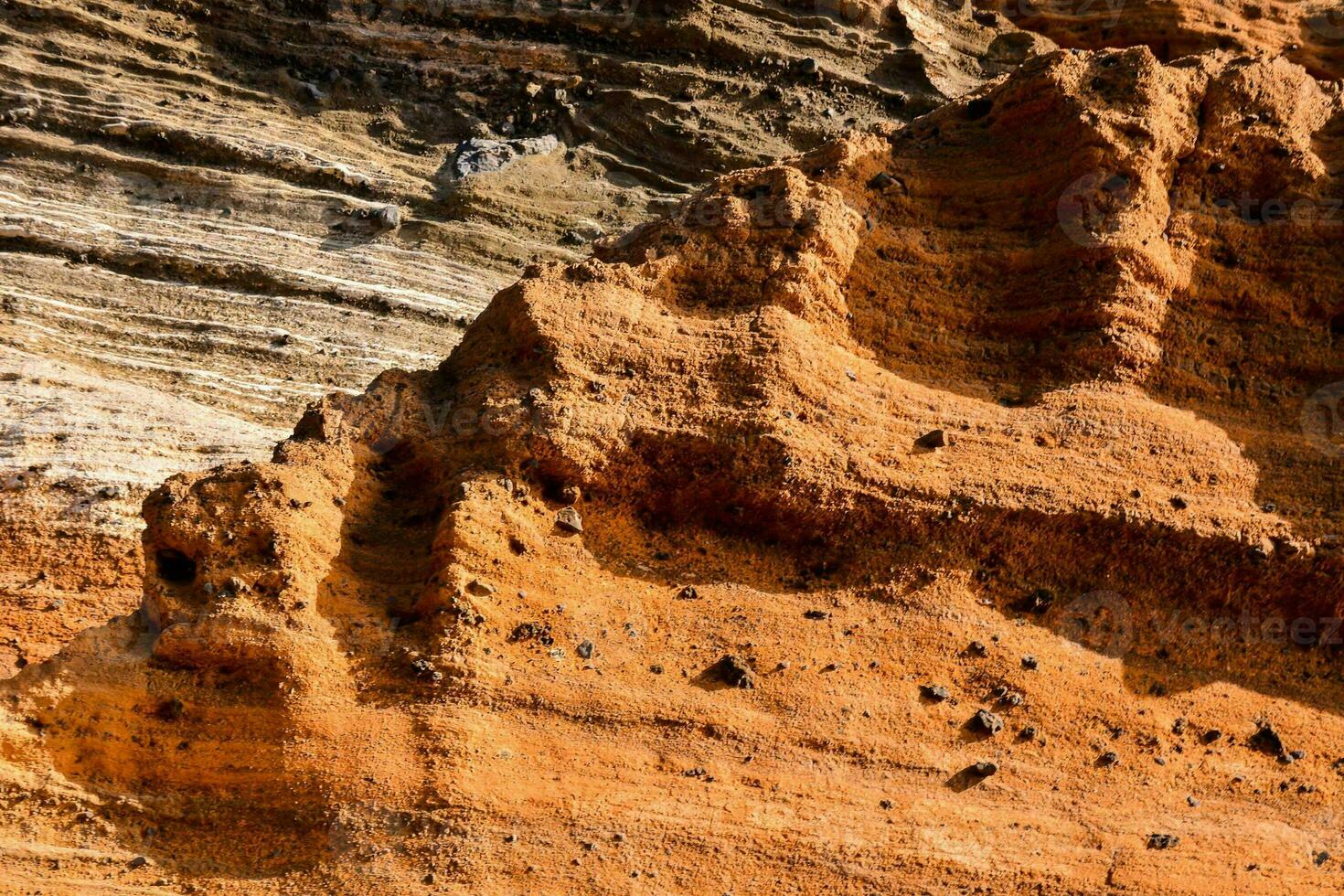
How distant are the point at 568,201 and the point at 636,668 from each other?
27.5 ft

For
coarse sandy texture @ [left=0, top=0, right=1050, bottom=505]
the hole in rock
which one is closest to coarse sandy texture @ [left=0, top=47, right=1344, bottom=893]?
the hole in rock

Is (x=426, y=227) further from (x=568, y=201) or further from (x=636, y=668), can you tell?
(x=636, y=668)

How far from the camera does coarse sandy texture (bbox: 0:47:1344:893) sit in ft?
19.2

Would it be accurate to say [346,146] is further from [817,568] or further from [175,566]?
[817,568]

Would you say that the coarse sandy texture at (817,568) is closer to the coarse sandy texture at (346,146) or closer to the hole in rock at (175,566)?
the hole in rock at (175,566)

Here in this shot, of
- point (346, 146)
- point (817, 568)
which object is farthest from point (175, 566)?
point (346, 146)

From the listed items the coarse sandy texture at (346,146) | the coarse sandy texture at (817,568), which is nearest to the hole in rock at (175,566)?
the coarse sandy texture at (817,568)

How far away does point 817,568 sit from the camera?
691 centimetres

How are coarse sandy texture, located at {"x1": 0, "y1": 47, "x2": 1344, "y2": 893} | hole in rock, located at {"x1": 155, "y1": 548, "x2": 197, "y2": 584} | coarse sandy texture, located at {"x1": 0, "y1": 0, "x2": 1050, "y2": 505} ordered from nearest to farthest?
coarse sandy texture, located at {"x1": 0, "y1": 47, "x2": 1344, "y2": 893}, hole in rock, located at {"x1": 155, "y1": 548, "x2": 197, "y2": 584}, coarse sandy texture, located at {"x1": 0, "y1": 0, "x2": 1050, "y2": 505}

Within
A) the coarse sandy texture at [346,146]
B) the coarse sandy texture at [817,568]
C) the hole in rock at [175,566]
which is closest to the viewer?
the coarse sandy texture at [817,568]

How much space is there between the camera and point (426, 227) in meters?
13.2

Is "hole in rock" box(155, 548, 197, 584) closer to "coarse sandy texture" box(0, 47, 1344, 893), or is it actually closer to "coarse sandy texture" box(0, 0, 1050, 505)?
"coarse sandy texture" box(0, 47, 1344, 893)

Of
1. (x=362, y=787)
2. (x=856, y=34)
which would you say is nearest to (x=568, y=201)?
(x=856, y=34)

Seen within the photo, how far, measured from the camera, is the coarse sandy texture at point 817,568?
19.2 feet
